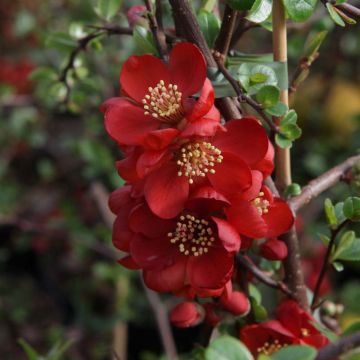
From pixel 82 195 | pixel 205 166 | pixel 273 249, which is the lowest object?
pixel 82 195

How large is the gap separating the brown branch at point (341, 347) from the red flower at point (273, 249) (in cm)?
20

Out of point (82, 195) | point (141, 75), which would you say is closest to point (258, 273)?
point (141, 75)

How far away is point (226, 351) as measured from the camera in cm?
44

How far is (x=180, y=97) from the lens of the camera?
0.57m

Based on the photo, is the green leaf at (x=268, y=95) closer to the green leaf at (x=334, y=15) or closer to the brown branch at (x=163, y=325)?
the green leaf at (x=334, y=15)

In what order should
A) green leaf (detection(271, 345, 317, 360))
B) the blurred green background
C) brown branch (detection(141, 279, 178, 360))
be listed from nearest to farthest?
green leaf (detection(271, 345, 317, 360)) < brown branch (detection(141, 279, 178, 360)) < the blurred green background

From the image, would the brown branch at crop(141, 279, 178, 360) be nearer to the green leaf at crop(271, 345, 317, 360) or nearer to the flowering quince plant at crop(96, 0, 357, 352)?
the flowering quince plant at crop(96, 0, 357, 352)

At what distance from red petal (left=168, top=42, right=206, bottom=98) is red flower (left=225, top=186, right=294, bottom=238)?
109mm

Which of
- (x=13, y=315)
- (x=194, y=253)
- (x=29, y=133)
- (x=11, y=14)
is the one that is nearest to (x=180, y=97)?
(x=194, y=253)

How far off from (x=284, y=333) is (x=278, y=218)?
0.13 m

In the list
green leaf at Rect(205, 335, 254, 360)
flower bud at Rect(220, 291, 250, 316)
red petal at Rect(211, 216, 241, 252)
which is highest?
green leaf at Rect(205, 335, 254, 360)

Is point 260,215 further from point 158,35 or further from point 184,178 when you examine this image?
point 158,35

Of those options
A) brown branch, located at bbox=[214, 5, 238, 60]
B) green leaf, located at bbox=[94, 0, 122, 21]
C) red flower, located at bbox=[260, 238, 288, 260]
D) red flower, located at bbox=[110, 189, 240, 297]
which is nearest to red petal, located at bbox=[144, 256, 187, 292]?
red flower, located at bbox=[110, 189, 240, 297]

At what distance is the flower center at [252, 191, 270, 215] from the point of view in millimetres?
586
